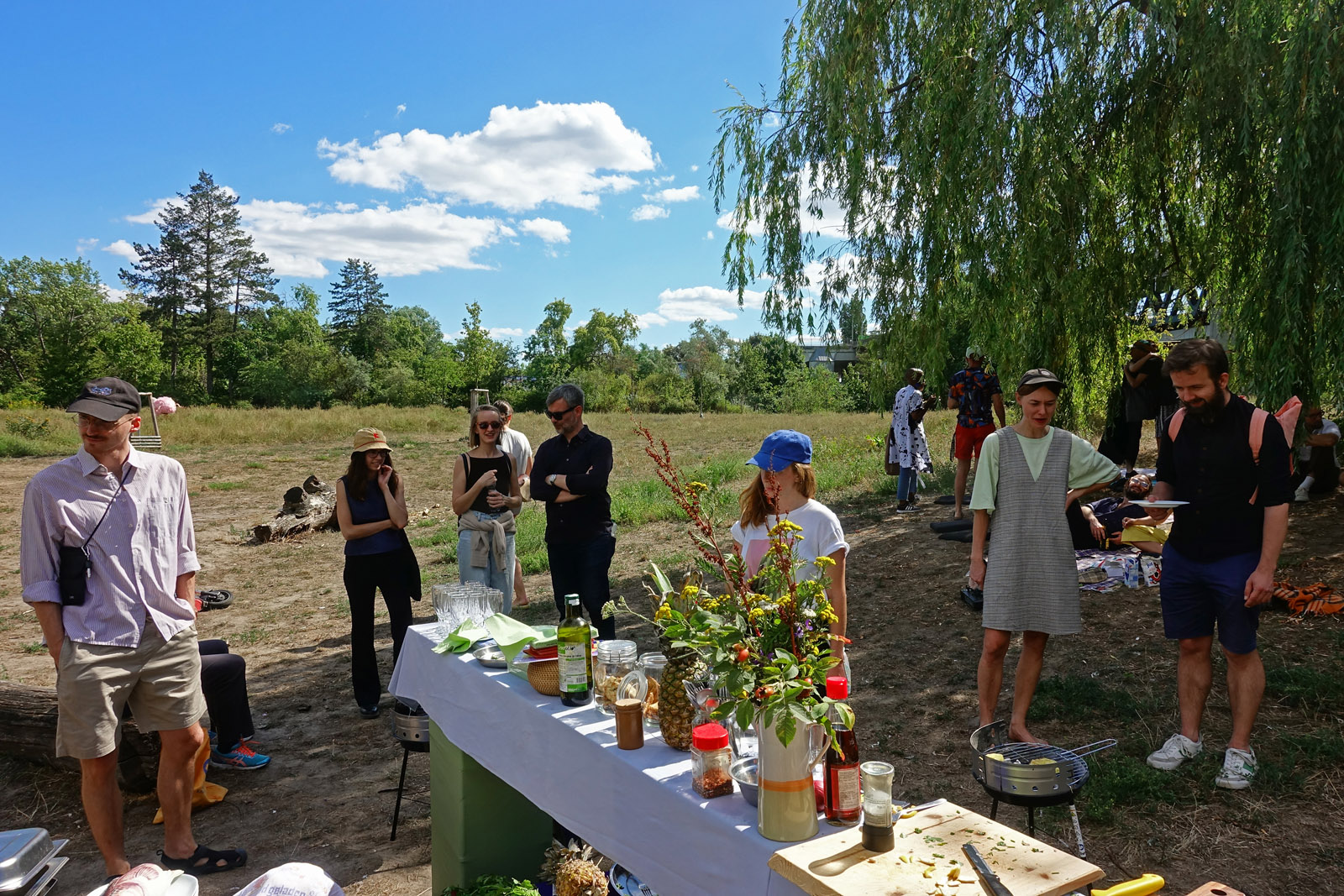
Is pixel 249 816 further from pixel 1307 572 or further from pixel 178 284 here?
pixel 178 284

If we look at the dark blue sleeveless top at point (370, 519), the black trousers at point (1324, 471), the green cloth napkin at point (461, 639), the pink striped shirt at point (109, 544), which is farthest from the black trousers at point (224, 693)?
the black trousers at point (1324, 471)

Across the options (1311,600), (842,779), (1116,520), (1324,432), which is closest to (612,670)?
(842,779)

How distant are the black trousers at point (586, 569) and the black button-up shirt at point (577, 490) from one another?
0.05 meters

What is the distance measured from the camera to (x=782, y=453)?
3.05 m

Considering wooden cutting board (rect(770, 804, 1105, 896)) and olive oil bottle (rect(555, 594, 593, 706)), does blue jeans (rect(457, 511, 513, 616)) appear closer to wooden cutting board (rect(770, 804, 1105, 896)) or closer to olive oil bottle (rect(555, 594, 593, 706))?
olive oil bottle (rect(555, 594, 593, 706))

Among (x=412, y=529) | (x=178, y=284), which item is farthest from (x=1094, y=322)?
(x=178, y=284)

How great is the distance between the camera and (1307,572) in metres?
6.88

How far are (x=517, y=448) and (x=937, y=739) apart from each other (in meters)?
4.05

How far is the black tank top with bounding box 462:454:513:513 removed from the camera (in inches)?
249

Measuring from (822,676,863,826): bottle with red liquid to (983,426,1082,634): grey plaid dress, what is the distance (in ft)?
8.20

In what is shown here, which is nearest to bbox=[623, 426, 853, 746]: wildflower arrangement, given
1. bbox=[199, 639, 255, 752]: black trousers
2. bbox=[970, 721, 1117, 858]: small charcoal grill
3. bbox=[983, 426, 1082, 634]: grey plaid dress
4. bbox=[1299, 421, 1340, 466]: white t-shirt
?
bbox=[970, 721, 1117, 858]: small charcoal grill

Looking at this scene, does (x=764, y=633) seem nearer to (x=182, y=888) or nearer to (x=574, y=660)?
(x=574, y=660)

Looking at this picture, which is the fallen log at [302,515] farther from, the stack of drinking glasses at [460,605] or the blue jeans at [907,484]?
the stack of drinking glasses at [460,605]

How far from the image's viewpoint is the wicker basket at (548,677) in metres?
2.83
